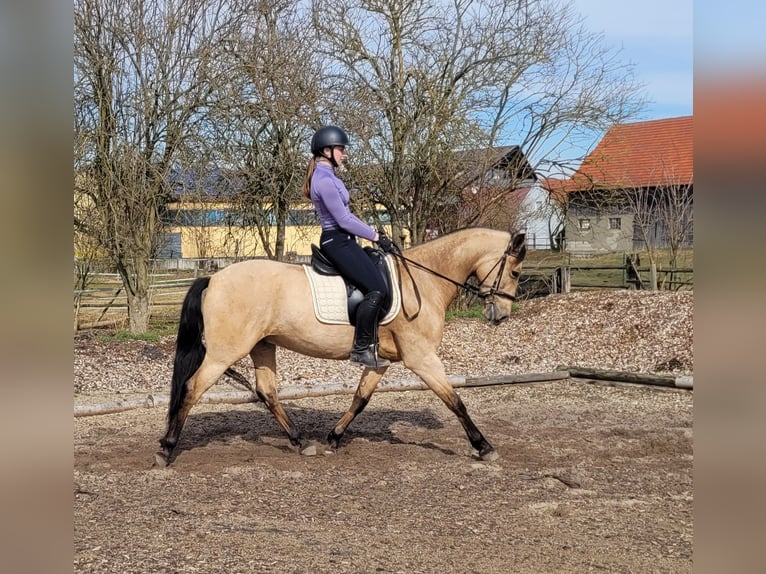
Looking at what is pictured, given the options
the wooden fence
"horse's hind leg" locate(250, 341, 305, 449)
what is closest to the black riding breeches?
"horse's hind leg" locate(250, 341, 305, 449)

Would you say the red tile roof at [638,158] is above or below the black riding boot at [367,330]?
above

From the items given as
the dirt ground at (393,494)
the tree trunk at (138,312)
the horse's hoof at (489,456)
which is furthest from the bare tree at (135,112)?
the horse's hoof at (489,456)

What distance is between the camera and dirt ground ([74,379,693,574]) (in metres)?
3.92

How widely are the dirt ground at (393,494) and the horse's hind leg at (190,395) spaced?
18 cm

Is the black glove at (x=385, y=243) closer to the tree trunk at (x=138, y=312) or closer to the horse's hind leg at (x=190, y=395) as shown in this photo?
the horse's hind leg at (x=190, y=395)

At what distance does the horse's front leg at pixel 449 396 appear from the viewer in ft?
19.7

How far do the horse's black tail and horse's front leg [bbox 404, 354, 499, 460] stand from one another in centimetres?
174

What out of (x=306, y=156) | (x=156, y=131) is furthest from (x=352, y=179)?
→ (x=156, y=131)

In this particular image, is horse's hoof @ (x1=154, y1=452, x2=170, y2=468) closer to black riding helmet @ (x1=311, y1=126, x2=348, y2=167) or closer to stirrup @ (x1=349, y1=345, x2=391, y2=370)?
stirrup @ (x1=349, y1=345, x2=391, y2=370)

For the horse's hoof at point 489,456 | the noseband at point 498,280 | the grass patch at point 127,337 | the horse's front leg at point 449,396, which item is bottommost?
the horse's hoof at point 489,456

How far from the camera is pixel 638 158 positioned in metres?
17.6

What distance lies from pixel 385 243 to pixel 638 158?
13382 mm

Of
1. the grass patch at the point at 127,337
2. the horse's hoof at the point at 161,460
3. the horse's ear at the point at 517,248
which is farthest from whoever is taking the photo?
the grass patch at the point at 127,337
